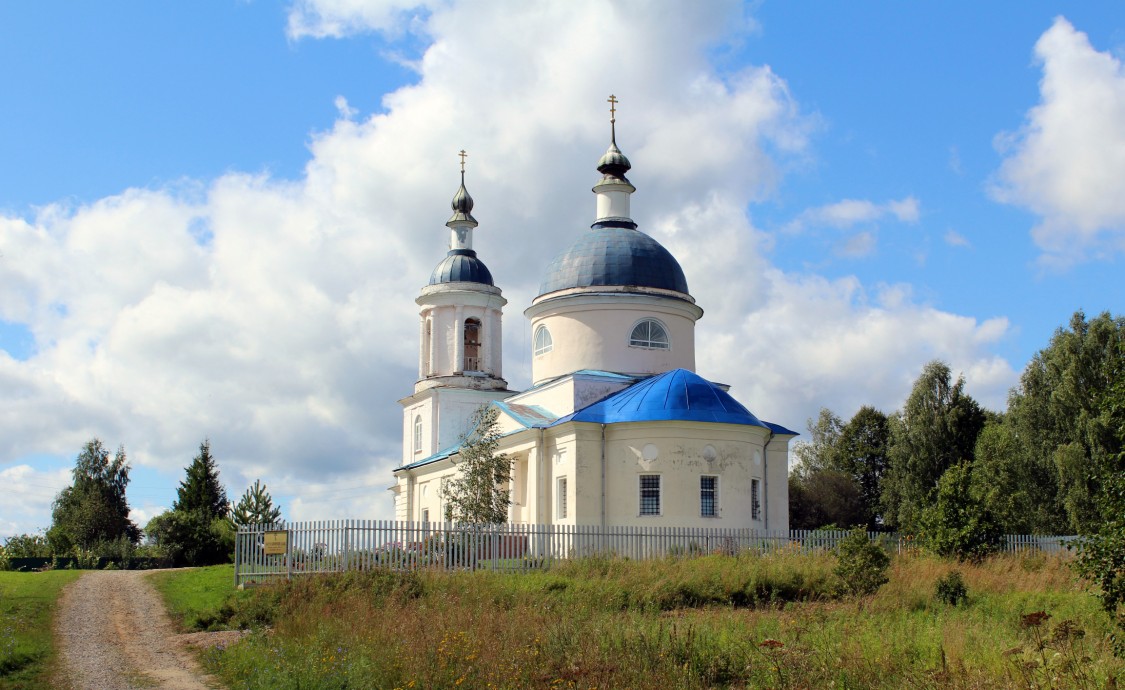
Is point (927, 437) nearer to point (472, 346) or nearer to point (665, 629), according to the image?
point (472, 346)

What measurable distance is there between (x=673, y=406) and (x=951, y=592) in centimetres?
1140

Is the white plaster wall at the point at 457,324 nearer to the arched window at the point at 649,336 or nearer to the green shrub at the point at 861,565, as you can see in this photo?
the arched window at the point at 649,336

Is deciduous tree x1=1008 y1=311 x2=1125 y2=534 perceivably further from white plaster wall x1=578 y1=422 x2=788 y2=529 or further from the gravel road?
the gravel road

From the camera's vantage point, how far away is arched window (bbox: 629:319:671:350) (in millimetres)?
33688

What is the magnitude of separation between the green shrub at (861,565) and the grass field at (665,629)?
0.23 m

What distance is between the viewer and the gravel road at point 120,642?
13.5 metres

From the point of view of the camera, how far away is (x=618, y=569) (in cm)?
2084

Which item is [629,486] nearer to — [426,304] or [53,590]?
[53,590]

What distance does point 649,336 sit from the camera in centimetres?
3384

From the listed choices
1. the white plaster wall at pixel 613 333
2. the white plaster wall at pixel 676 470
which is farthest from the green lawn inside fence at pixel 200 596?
the white plaster wall at pixel 613 333

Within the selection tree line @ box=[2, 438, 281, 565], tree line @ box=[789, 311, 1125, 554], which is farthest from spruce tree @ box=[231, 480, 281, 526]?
tree line @ box=[789, 311, 1125, 554]

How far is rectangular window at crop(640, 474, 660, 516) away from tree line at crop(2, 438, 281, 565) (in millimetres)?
14347

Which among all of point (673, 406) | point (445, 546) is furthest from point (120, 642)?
point (673, 406)

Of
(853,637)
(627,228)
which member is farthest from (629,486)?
(853,637)
